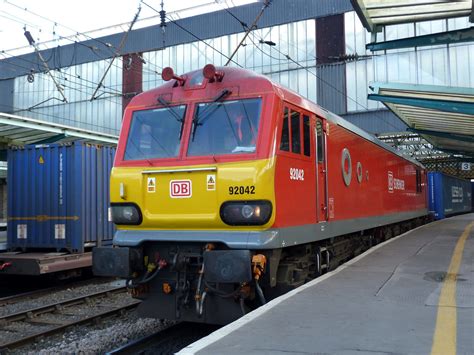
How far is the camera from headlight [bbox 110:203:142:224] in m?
6.14

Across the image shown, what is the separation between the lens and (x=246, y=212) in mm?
5453

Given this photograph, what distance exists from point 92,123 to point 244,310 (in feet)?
111

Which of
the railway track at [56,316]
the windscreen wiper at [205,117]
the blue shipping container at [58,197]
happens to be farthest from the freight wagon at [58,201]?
the windscreen wiper at [205,117]

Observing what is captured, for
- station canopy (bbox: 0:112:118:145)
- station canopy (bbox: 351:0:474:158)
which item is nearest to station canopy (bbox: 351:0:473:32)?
station canopy (bbox: 351:0:474:158)

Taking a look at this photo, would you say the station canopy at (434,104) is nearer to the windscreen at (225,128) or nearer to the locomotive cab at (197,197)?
the locomotive cab at (197,197)

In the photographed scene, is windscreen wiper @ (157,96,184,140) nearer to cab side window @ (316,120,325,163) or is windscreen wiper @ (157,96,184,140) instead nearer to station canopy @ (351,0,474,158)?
cab side window @ (316,120,325,163)

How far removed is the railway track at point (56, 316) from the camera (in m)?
6.89

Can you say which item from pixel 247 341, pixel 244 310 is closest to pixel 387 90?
pixel 244 310

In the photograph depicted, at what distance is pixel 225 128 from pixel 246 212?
1.15m

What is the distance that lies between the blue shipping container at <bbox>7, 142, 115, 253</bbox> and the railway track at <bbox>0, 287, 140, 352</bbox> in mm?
1492

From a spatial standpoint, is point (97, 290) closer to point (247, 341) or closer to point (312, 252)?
point (312, 252)

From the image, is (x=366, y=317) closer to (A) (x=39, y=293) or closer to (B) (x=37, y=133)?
(A) (x=39, y=293)

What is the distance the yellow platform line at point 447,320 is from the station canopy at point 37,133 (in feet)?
30.5

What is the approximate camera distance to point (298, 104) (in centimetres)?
644
